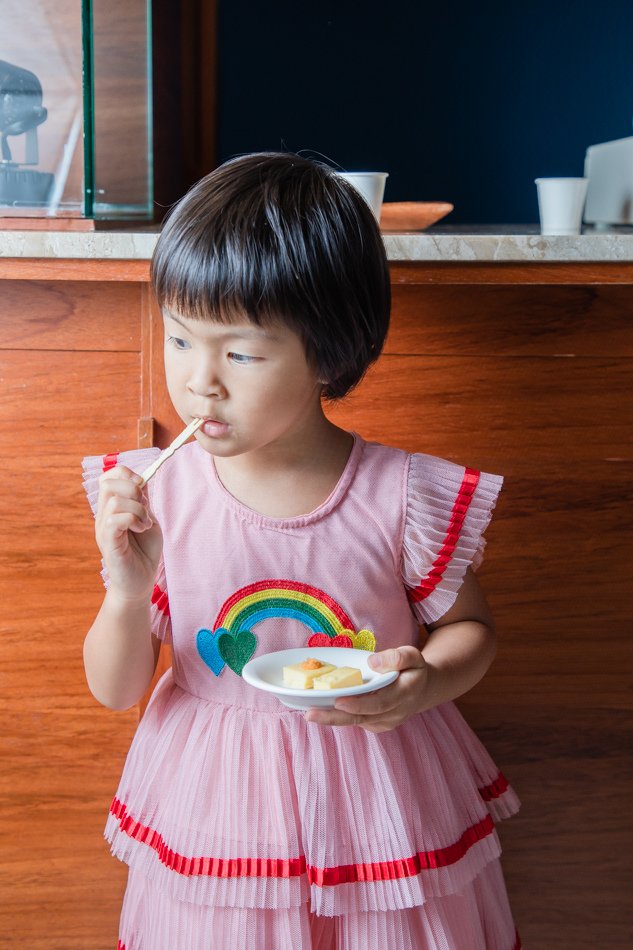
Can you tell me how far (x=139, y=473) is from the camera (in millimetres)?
1013

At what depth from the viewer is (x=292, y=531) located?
0.95 m

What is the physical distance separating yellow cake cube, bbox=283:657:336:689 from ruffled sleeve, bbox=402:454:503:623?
17cm

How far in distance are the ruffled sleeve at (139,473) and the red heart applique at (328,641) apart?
6.2 inches

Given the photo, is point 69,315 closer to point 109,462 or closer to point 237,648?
point 109,462

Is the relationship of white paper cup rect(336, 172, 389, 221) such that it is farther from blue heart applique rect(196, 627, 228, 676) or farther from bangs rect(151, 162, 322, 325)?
blue heart applique rect(196, 627, 228, 676)

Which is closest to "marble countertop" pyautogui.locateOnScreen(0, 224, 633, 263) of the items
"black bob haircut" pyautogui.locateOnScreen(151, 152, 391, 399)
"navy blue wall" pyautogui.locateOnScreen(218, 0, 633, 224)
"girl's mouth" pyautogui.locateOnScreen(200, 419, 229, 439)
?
"black bob haircut" pyautogui.locateOnScreen(151, 152, 391, 399)

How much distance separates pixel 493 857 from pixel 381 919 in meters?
0.15

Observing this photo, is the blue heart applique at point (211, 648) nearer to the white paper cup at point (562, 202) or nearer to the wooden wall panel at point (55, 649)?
the wooden wall panel at point (55, 649)

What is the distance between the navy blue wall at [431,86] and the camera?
1776mm

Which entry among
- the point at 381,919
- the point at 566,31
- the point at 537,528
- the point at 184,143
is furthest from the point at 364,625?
the point at 566,31

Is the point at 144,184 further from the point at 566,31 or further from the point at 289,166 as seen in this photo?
the point at 566,31

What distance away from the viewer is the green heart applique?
95 centimetres

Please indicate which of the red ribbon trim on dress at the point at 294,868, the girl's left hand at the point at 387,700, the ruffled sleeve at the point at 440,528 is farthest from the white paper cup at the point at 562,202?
the red ribbon trim on dress at the point at 294,868

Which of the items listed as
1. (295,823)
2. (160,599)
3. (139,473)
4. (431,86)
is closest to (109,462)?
(139,473)
